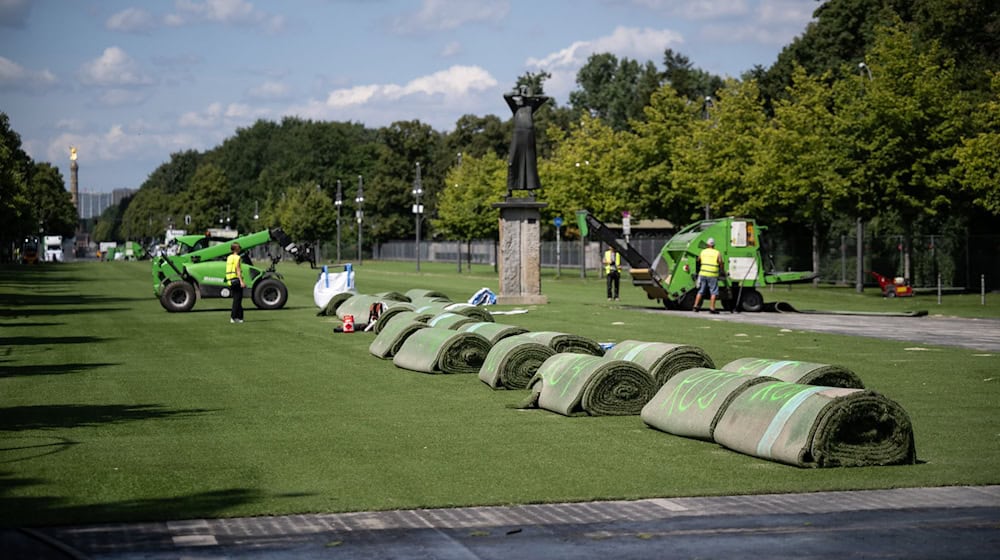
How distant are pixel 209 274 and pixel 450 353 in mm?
22051

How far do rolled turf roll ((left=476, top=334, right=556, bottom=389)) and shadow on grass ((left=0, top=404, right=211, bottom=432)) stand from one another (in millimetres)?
4175

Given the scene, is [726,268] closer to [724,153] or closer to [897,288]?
[897,288]

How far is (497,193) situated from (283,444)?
75.5 meters

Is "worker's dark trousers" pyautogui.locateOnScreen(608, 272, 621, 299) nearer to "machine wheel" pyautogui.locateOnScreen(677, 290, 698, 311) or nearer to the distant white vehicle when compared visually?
"machine wheel" pyautogui.locateOnScreen(677, 290, 698, 311)

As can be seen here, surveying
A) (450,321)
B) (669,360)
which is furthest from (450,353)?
(669,360)

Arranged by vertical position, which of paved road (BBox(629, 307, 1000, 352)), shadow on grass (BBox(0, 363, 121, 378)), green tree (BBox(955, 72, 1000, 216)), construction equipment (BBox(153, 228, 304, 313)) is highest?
green tree (BBox(955, 72, 1000, 216))

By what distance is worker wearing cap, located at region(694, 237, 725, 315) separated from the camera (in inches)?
1389

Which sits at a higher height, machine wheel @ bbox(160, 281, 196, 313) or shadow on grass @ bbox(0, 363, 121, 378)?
machine wheel @ bbox(160, 281, 196, 313)

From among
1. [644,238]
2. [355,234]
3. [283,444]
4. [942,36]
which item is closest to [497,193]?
[644,238]

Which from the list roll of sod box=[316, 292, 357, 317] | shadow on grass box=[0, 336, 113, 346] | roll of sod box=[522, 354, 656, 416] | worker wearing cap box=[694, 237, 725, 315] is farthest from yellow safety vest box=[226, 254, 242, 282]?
roll of sod box=[522, 354, 656, 416]

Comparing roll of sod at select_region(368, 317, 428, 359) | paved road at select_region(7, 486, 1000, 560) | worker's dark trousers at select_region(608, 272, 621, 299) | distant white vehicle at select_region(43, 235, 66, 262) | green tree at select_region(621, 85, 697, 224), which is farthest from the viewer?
distant white vehicle at select_region(43, 235, 66, 262)

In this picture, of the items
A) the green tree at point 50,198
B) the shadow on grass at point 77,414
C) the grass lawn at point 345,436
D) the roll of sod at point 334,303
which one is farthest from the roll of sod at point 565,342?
the green tree at point 50,198

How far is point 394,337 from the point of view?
23.1m

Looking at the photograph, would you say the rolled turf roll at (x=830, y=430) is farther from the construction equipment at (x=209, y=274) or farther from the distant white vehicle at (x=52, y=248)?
the distant white vehicle at (x=52, y=248)
